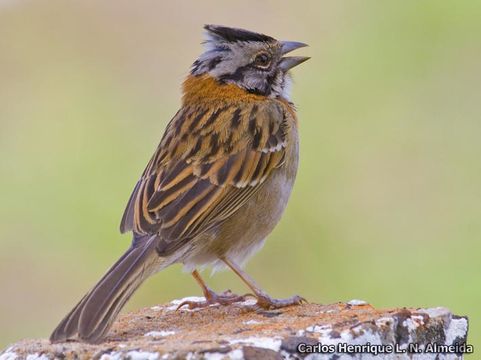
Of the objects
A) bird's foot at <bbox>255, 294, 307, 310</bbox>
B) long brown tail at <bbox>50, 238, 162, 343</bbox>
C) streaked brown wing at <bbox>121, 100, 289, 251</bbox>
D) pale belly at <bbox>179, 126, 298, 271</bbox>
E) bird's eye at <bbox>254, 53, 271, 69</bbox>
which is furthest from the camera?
bird's eye at <bbox>254, 53, 271, 69</bbox>

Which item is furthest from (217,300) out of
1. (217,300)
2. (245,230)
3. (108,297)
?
(108,297)

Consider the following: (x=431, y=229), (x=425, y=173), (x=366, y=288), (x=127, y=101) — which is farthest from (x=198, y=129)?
(x=127, y=101)

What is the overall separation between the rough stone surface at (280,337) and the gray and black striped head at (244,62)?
235cm

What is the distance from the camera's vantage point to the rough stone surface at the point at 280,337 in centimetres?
534

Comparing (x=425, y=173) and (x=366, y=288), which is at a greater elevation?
(x=425, y=173)

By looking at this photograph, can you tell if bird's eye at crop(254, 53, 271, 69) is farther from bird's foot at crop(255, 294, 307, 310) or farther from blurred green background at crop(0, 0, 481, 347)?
blurred green background at crop(0, 0, 481, 347)

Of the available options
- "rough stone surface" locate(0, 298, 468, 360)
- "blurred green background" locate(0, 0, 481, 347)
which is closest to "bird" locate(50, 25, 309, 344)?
"rough stone surface" locate(0, 298, 468, 360)

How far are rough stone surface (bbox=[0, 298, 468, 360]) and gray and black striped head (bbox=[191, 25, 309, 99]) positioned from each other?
2.35m

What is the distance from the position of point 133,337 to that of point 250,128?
224 cm

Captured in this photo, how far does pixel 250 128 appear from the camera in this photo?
789cm

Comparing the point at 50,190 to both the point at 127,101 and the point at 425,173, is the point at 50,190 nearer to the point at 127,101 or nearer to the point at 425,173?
the point at 127,101

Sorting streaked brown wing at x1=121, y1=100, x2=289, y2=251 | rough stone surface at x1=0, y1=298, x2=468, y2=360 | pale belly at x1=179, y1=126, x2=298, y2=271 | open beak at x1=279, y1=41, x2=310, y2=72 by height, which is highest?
open beak at x1=279, y1=41, x2=310, y2=72

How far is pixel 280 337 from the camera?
5.48 metres

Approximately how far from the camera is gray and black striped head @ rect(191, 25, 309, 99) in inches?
330
